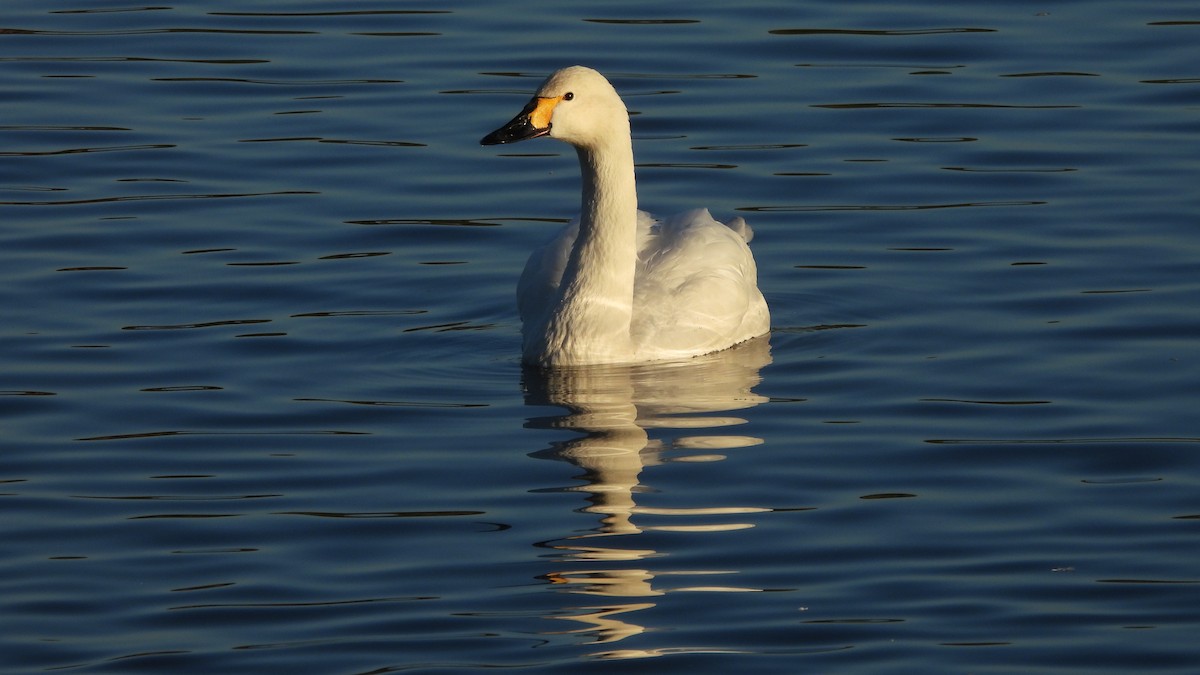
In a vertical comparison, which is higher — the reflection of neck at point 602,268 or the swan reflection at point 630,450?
the reflection of neck at point 602,268

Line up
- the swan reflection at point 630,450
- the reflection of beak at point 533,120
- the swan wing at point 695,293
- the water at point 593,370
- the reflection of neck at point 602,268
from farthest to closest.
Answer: the swan wing at point 695,293, the reflection of neck at point 602,268, the reflection of beak at point 533,120, the swan reflection at point 630,450, the water at point 593,370

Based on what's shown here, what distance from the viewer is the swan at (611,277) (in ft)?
34.9

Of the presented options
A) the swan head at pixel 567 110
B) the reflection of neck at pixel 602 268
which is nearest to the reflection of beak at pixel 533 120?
the swan head at pixel 567 110

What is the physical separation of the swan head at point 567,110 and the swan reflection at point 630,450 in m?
1.09

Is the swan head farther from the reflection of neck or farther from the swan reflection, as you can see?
the swan reflection

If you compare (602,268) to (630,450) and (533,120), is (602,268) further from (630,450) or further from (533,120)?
(630,450)

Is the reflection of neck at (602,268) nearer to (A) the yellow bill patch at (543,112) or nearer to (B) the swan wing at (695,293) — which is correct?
(B) the swan wing at (695,293)

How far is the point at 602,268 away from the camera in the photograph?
10.9 metres

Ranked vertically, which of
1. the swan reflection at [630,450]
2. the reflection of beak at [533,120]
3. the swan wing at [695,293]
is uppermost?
the reflection of beak at [533,120]

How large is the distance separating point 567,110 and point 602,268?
779 millimetres

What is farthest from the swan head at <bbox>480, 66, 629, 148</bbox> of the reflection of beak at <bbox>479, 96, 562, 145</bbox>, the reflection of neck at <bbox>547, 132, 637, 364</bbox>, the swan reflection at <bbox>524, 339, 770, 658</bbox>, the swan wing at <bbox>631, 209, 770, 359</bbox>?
the swan reflection at <bbox>524, 339, 770, 658</bbox>

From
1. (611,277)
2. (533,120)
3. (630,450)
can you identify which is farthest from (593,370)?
(630,450)

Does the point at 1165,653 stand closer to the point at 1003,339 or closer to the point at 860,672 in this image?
the point at 860,672

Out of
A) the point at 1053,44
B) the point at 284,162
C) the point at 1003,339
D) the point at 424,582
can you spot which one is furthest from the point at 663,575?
the point at 1053,44
